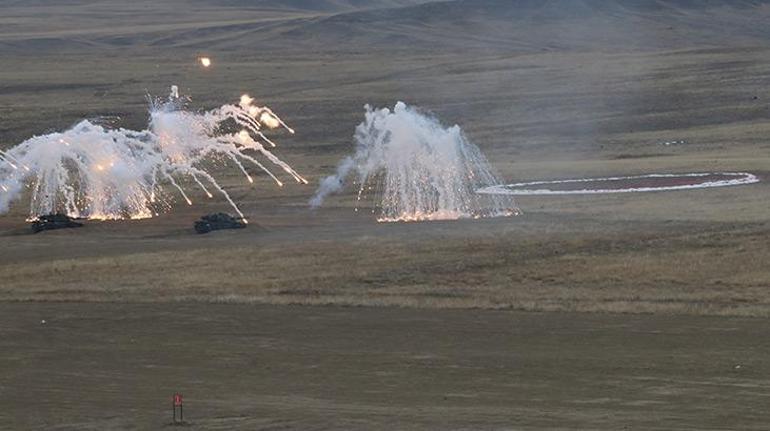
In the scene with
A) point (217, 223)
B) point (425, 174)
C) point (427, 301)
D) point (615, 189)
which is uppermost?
point (425, 174)

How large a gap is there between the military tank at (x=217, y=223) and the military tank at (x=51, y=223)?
23.0ft

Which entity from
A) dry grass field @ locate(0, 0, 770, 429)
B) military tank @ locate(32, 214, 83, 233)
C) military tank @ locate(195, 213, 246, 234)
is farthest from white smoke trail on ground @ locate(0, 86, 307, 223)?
military tank @ locate(195, 213, 246, 234)

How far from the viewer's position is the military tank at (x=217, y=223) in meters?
70.5

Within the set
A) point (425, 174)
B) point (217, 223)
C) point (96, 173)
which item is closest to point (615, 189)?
point (425, 174)

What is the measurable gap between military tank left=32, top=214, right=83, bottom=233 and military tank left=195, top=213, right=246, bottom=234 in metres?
7.00

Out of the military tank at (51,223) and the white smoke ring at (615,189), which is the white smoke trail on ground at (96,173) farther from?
the white smoke ring at (615,189)

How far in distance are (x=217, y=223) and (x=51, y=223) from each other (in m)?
8.45

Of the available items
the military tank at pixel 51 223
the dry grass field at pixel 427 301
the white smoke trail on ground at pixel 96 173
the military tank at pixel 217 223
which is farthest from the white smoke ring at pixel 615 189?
the military tank at pixel 51 223

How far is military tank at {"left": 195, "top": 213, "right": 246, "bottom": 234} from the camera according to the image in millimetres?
70500

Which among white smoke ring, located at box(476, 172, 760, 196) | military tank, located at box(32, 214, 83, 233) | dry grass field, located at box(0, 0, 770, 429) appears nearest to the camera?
dry grass field, located at box(0, 0, 770, 429)

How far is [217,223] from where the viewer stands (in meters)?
70.8

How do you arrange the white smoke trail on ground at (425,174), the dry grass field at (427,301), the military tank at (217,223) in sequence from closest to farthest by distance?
the dry grass field at (427,301)
the military tank at (217,223)
the white smoke trail on ground at (425,174)

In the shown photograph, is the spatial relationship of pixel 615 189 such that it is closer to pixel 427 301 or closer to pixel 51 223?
pixel 51 223

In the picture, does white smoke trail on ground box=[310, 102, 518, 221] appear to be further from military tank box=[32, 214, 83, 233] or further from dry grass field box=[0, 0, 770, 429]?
military tank box=[32, 214, 83, 233]
